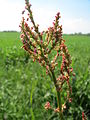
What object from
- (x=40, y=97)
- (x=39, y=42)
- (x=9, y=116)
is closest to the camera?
(x=39, y=42)

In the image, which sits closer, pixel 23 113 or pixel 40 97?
pixel 23 113

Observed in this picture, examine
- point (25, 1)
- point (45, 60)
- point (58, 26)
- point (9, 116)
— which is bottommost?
point (9, 116)

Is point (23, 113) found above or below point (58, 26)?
below

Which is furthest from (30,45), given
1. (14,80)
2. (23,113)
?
(14,80)

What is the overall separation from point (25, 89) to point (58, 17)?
3.11 m

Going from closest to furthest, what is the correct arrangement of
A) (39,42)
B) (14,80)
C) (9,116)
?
1. (39,42)
2. (9,116)
3. (14,80)

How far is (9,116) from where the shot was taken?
3.41 metres

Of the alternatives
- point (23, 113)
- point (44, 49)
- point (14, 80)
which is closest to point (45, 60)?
point (44, 49)

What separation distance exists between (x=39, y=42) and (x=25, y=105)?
8.62 ft

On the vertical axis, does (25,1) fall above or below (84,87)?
above

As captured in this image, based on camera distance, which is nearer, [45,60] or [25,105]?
[45,60]

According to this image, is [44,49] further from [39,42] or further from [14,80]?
[14,80]

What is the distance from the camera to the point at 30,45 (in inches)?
42.9

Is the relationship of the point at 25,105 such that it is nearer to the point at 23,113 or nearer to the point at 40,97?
the point at 23,113
